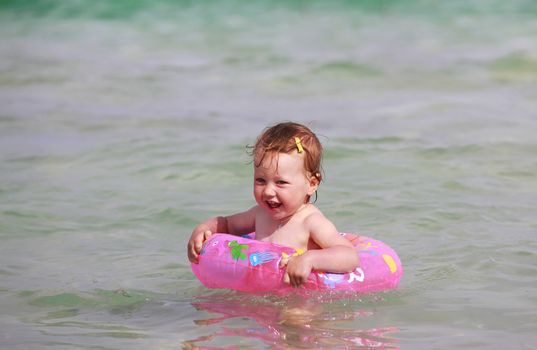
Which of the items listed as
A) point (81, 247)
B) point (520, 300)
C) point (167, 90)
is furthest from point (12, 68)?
point (520, 300)

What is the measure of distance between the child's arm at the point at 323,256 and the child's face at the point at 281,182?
0.47 feet

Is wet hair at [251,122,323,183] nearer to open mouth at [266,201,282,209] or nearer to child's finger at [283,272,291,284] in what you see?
open mouth at [266,201,282,209]

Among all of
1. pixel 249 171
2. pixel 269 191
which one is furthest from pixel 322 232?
pixel 249 171

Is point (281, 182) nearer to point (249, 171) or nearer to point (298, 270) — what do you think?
point (298, 270)

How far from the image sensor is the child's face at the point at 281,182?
14.9 ft

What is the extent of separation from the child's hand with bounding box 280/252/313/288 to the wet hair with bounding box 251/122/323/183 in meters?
0.46

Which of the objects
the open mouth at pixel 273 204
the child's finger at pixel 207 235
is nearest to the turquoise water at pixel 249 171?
the child's finger at pixel 207 235

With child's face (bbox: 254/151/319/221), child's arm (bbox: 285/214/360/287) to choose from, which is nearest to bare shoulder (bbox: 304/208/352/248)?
child's arm (bbox: 285/214/360/287)

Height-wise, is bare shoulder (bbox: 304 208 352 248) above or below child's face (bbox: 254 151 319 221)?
below

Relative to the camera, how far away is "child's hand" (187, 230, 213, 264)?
4719mm

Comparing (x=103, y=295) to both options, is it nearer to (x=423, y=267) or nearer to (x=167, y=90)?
(x=423, y=267)

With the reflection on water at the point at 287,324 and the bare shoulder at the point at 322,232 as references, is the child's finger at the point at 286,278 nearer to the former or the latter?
the reflection on water at the point at 287,324

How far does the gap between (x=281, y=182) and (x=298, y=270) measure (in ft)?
1.52

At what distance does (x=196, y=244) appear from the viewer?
474 centimetres
